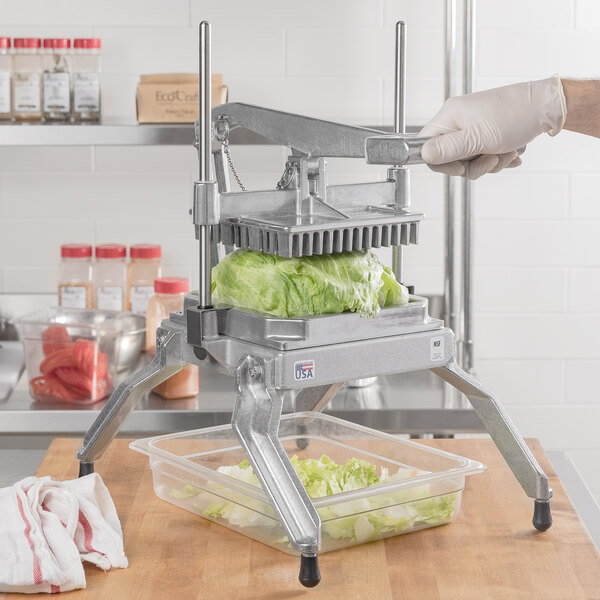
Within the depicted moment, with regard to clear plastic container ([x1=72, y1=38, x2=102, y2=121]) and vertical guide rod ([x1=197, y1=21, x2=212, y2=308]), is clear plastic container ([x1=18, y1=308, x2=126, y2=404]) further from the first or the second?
vertical guide rod ([x1=197, y1=21, x2=212, y2=308])

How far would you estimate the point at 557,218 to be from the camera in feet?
9.46

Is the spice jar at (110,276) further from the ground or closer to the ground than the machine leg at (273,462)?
further from the ground

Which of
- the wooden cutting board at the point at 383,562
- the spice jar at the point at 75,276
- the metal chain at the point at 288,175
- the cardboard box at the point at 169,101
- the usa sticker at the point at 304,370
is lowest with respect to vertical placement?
the wooden cutting board at the point at 383,562

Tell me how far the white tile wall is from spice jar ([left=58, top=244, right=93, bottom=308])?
14cm

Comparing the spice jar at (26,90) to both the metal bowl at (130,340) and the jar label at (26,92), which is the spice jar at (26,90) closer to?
the jar label at (26,92)

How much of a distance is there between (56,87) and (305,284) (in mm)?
1455

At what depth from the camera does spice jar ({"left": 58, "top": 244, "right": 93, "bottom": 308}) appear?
2629 mm

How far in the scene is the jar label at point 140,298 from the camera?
103 inches

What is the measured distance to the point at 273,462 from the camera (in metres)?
1.19

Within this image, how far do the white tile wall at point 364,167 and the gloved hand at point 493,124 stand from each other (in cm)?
132

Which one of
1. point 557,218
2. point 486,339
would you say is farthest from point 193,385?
point 557,218

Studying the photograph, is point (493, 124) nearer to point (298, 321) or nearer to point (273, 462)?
point (298, 321)

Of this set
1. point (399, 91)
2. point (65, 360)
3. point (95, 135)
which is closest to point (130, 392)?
point (399, 91)

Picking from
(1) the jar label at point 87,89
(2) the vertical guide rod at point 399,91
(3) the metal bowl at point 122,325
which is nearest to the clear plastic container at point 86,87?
(1) the jar label at point 87,89
